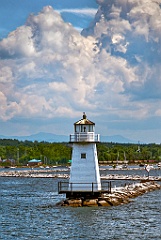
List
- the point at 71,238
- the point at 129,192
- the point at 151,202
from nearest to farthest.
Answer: the point at 71,238, the point at 151,202, the point at 129,192

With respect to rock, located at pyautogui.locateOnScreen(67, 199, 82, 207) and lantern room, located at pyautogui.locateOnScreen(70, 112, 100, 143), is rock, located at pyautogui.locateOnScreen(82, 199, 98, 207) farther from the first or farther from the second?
lantern room, located at pyautogui.locateOnScreen(70, 112, 100, 143)

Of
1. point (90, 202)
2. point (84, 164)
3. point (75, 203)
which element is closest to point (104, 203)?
point (90, 202)

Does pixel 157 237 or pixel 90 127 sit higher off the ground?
pixel 90 127

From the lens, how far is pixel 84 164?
49688 mm

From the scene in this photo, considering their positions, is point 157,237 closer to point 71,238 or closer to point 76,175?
point 71,238

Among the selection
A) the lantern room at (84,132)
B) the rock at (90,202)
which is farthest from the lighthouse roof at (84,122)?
the rock at (90,202)

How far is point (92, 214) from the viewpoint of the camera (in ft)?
151

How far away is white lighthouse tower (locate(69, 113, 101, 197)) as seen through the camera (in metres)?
49.7

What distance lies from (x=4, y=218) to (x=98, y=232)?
1044cm

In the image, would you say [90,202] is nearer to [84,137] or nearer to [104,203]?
[104,203]

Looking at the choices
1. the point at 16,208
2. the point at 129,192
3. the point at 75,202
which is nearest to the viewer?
the point at 75,202

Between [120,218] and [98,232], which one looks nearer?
[98,232]

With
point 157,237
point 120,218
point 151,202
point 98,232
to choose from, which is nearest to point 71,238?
point 98,232

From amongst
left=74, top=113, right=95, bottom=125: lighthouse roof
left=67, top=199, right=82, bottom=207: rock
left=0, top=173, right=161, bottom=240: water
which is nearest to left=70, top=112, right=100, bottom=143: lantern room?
left=74, top=113, right=95, bottom=125: lighthouse roof
